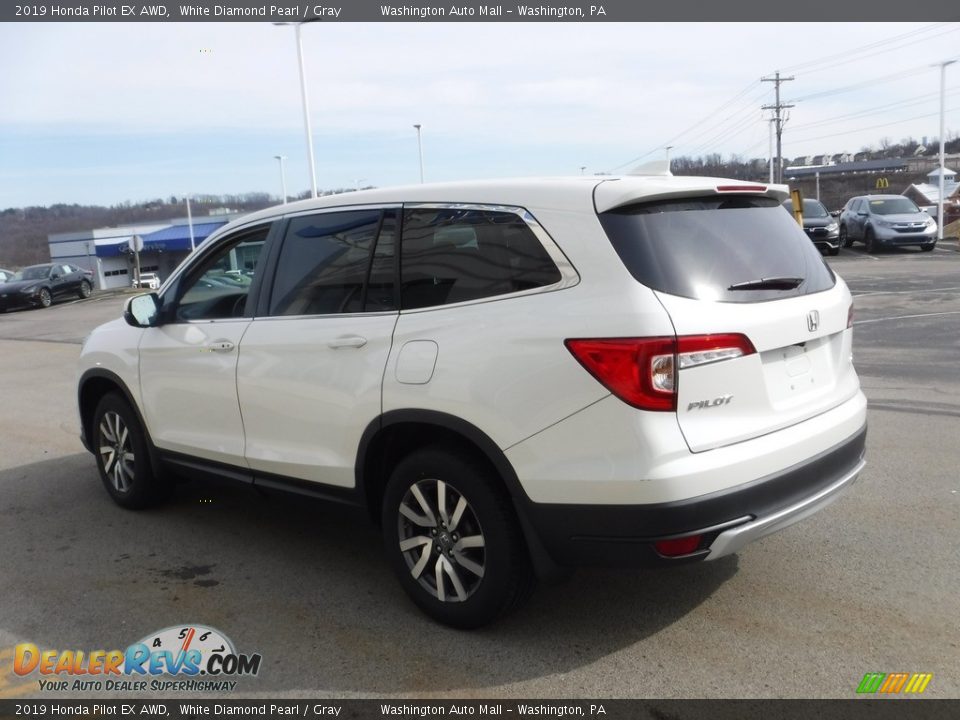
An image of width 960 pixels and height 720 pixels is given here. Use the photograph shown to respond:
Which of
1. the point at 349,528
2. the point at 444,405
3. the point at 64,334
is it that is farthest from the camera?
the point at 64,334

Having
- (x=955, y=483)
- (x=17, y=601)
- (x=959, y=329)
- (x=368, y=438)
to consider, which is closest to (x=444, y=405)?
(x=368, y=438)

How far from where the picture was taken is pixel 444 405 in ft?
11.2

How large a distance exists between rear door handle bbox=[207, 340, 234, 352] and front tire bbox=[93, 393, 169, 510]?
103 cm

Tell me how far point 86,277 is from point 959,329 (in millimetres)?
30277

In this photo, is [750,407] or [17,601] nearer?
[750,407]

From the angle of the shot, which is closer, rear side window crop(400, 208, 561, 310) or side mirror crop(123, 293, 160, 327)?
rear side window crop(400, 208, 561, 310)

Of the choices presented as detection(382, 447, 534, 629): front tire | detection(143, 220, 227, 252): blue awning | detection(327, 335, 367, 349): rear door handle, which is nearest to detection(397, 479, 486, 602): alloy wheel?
detection(382, 447, 534, 629): front tire

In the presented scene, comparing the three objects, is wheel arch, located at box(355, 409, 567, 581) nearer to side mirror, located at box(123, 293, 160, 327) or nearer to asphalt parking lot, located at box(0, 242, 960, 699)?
asphalt parking lot, located at box(0, 242, 960, 699)

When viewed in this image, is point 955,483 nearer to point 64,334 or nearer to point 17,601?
point 17,601

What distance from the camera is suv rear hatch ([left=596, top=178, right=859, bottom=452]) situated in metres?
3.06

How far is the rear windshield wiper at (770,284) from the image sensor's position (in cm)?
332

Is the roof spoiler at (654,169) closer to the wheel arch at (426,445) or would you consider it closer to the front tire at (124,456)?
the wheel arch at (426,445)

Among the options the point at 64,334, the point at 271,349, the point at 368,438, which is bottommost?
the point at 64,334

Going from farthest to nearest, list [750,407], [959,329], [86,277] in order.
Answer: [86,277]
[959,329]
[750,407]
